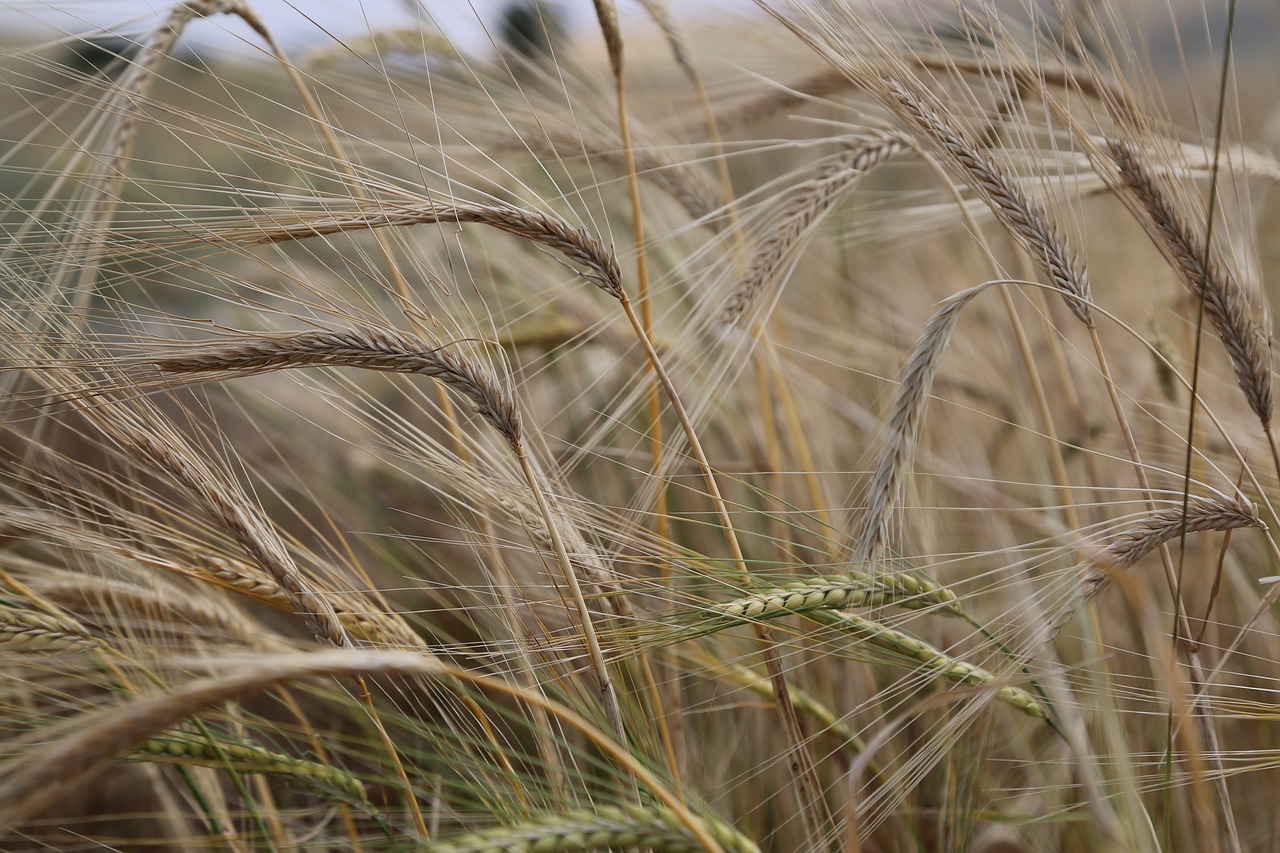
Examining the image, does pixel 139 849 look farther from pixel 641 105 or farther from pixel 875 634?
pixel 641 105

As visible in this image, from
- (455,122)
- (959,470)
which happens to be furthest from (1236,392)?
(455,122)

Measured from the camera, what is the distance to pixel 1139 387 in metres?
1.51

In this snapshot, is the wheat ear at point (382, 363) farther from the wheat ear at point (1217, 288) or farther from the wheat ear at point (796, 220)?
the wheat ear at point (1217, 288)

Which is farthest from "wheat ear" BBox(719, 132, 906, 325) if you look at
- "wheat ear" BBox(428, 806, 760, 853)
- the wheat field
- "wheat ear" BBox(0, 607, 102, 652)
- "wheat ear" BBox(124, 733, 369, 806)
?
"wheat ear" BBox(0, 607, 102, 652)

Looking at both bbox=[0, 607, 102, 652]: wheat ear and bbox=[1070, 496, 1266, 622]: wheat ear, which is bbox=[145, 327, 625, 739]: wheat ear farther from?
bbox=[1070, 496, 1266, 622]: wheat ear

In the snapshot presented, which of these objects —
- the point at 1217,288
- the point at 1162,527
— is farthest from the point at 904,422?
the point at 1217,288

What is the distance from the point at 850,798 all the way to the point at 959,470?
49.6 inches

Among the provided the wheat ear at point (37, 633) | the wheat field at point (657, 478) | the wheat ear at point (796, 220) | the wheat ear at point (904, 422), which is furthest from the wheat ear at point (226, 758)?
the wheat ear at point (796, 220)

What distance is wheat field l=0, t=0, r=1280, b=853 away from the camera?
2.55 ft

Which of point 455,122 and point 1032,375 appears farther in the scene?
point 455,122

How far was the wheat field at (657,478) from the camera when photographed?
78 centimetres

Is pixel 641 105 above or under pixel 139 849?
above

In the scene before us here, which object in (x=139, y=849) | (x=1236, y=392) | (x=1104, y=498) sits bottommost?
(x=139, y=849)

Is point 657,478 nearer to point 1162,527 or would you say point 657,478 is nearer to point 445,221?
point 445,221
